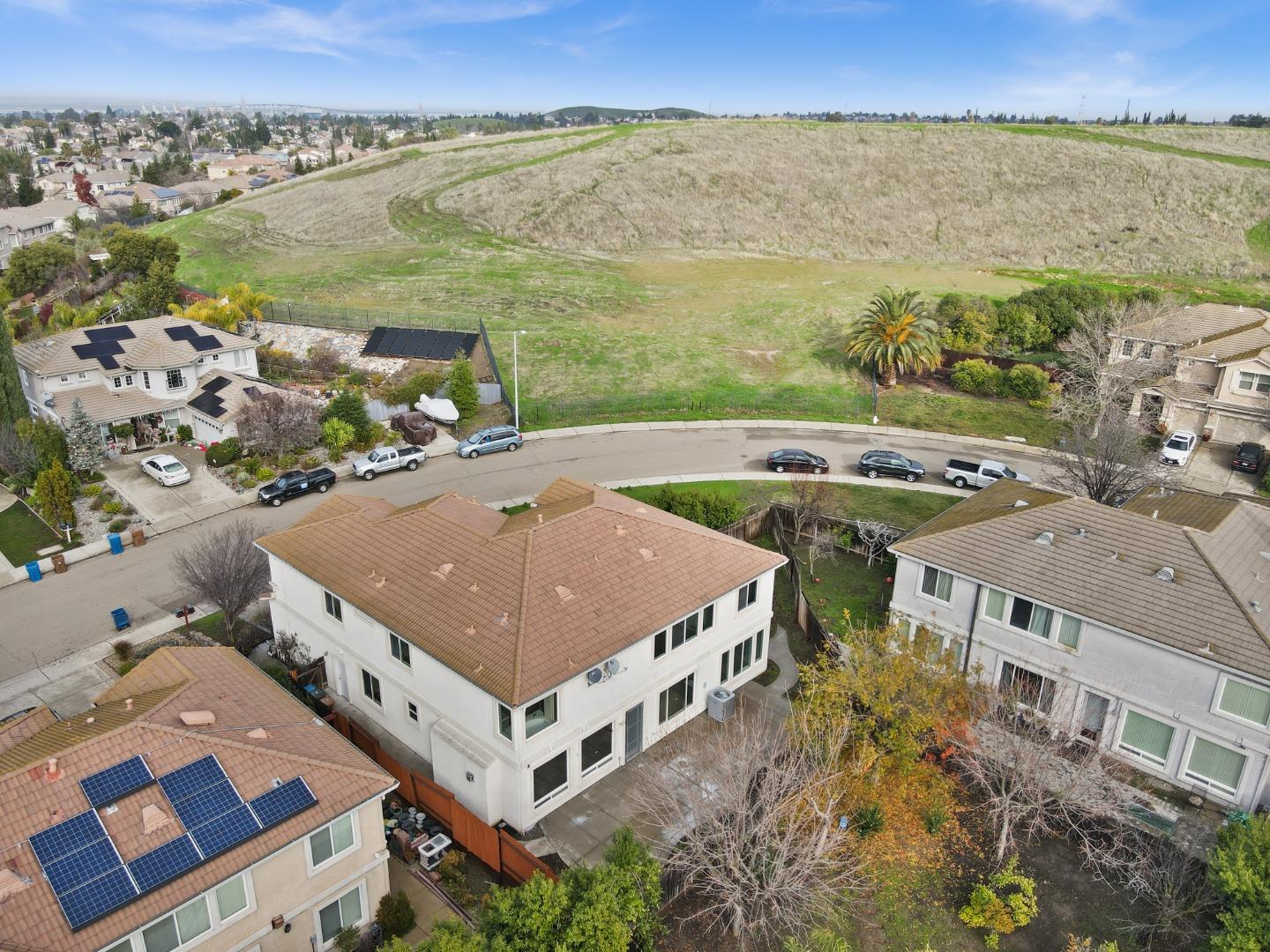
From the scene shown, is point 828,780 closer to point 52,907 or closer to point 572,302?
point 52,907

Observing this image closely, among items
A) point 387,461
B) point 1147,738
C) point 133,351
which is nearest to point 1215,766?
point 1147,738

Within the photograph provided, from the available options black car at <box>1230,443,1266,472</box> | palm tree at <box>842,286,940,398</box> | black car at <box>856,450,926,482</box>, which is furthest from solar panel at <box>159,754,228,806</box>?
black car at <box>1230,443,1266,472</box>

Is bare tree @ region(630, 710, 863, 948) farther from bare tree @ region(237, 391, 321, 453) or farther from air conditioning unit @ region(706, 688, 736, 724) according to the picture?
bare tree @ region(237, 391, 321, 453)

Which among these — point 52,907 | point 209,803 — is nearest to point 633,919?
point 209,803

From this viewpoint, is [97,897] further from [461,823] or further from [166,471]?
[166,471]

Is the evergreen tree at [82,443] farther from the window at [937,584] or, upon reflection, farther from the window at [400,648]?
the window at [937,584]
